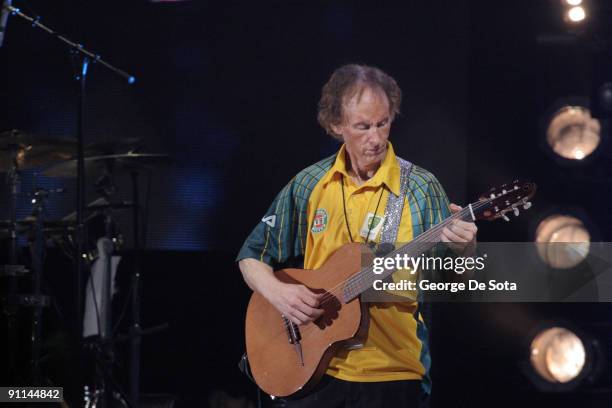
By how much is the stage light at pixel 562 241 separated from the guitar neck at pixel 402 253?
0.84 m

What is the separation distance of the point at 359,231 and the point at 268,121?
3.38ft

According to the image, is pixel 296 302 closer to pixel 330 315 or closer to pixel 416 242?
pixel 330 315

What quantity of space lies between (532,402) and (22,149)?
7.94ft

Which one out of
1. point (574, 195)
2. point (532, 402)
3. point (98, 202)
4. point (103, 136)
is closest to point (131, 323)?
point (98, 202)

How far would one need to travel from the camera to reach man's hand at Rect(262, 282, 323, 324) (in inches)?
109

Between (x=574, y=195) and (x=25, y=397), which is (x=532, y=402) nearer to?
(x=574, y=195)

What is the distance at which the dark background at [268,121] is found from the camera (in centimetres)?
339

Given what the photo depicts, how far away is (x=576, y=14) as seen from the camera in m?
3.38

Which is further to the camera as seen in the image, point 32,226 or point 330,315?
point 32,226

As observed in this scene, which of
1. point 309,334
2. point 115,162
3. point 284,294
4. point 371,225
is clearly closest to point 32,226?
point 115,162

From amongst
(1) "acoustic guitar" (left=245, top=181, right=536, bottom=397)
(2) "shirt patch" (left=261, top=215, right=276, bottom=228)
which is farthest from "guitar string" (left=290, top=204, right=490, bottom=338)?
(2) "shirt patch" (left=261, top=215, right=276, bottom=228)

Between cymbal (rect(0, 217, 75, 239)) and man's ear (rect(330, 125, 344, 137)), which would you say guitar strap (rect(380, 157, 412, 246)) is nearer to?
man's ear (rect(330, 125, 344, 137))

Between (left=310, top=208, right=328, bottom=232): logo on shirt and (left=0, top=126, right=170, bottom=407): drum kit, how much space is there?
0.99m

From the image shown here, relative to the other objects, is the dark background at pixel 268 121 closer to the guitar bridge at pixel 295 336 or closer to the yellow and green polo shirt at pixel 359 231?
the yellow and green polo shirt at pixel 359 231
